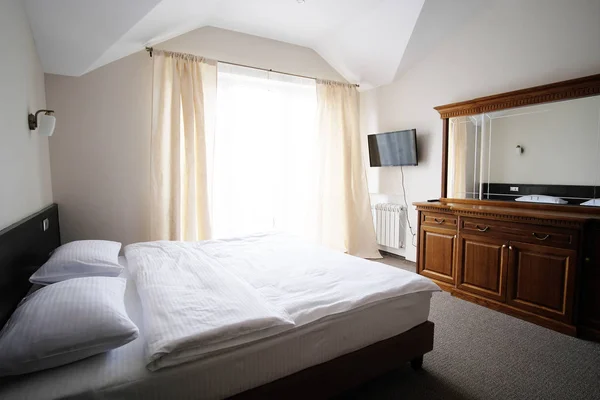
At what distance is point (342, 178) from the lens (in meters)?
4.49

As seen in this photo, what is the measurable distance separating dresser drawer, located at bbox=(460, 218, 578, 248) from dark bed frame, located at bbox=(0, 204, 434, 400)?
4.49ft

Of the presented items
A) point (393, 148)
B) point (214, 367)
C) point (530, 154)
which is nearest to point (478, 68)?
point (530, 154)

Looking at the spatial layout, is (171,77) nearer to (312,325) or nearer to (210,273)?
A: (210,273)

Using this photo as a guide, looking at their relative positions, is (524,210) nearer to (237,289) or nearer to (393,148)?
(393,148)

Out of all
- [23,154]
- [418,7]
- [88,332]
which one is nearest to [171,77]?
[23,154]

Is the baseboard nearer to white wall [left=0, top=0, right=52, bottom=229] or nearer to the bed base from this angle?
the bed base

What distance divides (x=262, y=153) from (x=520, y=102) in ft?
9.23

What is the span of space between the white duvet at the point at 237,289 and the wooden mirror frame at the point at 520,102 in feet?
5.67

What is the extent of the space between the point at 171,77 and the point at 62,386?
2995 mm

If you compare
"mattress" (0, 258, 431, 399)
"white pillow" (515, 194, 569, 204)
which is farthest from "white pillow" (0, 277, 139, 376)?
"white pillow" (515, 194, 569, 204)

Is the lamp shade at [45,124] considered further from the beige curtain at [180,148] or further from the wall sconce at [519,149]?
the wall sconce at [519,149]

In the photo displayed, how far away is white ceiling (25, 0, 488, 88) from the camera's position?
7.29 feet

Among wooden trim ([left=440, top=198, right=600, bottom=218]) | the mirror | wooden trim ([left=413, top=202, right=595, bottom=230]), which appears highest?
the mirror

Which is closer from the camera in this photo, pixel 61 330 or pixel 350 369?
pixel 61 330
